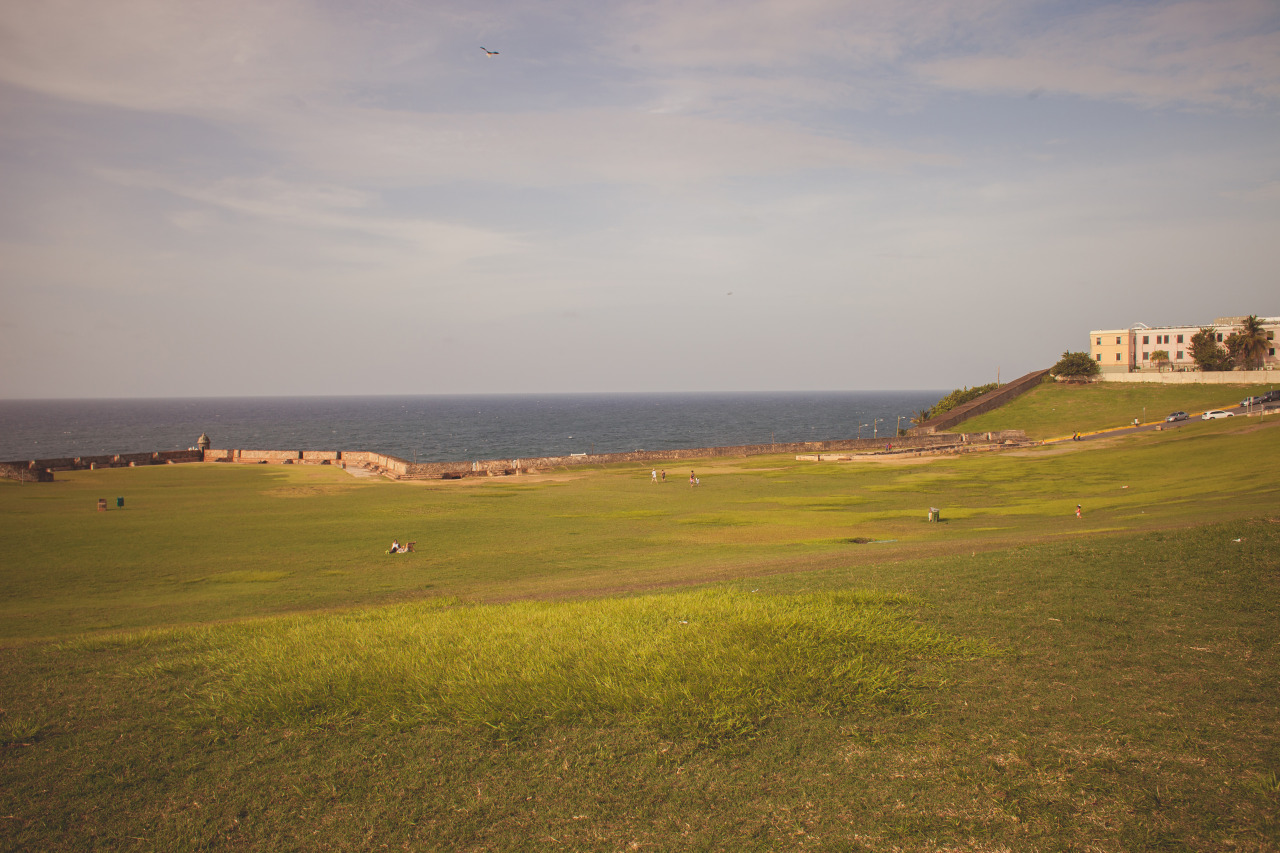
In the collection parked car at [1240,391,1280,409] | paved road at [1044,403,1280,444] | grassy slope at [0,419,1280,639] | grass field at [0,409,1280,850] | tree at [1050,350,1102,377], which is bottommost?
grassy slope at [0,419,1280,639]

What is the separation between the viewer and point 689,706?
848 centimetres

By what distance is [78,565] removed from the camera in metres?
22.1

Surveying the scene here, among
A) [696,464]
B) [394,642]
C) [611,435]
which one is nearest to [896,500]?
[696,464]

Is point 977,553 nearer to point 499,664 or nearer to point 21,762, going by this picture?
point 499,664

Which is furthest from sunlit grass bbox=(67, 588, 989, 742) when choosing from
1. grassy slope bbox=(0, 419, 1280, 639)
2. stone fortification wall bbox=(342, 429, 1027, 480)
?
stone fortification wall bbox=(342, 429, 1027, 480)

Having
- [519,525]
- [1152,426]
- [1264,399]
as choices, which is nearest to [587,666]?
[519,525]

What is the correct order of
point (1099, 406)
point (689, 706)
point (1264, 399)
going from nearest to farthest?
point (689, 706) → point (1264, 399) → point (1099, 406)

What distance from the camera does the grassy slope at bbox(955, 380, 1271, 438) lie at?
7031cm

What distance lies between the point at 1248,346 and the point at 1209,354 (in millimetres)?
3589

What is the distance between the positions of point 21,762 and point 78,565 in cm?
1821

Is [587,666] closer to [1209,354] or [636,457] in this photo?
[636,457]

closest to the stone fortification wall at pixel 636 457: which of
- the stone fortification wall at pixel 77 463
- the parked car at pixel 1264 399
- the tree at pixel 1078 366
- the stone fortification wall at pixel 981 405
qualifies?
the stone fortification wall at pixel 981 405

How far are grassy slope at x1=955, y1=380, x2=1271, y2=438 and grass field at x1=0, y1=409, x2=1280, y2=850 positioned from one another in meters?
59.8

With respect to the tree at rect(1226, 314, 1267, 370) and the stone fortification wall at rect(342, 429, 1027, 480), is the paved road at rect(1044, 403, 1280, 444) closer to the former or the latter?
the stone fortification wall at rect(342, 429, 1027, 480)
